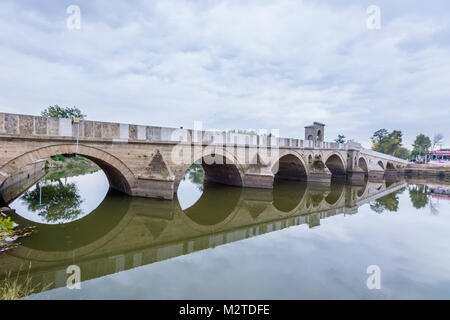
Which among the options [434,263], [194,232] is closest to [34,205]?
[194,232]

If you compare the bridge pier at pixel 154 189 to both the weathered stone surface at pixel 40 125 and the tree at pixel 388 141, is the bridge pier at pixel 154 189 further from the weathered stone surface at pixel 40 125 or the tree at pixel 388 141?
the tree at pixel 388 141

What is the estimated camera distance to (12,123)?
6.81 metres

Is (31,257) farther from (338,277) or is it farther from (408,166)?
(408,166)

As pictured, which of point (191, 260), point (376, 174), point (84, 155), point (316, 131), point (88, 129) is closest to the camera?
point (191, 260)

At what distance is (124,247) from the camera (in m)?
5.76

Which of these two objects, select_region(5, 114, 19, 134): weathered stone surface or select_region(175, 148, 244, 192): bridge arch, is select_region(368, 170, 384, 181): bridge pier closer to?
select_region(175, 148, 244, 192): bridge arch

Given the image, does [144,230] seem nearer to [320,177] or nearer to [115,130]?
[115,130]

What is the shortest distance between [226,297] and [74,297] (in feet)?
8.00

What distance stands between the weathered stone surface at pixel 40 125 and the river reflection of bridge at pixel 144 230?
9.33 ft

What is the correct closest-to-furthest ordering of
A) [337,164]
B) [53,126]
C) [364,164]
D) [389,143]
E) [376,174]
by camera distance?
[53,126]
[337,164]
[376,174]
[364,164]
[389,143]

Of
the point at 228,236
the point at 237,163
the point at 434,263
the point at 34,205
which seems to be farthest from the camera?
the point at 237,163

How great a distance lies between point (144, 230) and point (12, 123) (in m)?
5.07

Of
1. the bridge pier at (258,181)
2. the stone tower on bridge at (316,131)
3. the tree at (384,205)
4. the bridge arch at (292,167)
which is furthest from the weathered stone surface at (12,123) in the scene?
the stone tower on bridge at (316,131)

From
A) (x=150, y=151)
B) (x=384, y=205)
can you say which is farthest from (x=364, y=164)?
(x=150, y=151)
